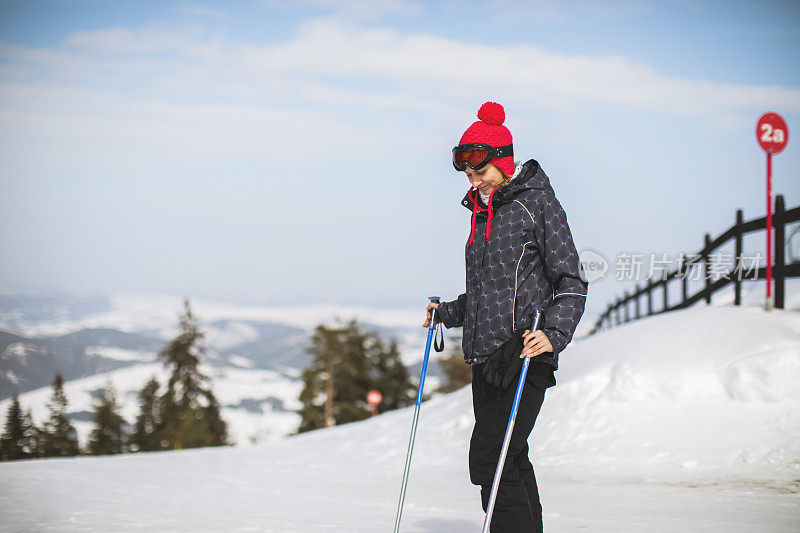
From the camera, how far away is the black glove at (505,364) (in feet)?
10.1

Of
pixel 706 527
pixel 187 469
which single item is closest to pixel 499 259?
pixel 706 527

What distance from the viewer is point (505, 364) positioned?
312 centimetres

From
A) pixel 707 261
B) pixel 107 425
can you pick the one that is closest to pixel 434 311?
pixel 707 261

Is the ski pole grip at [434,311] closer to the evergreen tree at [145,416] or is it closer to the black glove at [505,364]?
the black glove at [505,364]

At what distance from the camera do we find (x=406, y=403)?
5012 centimetres

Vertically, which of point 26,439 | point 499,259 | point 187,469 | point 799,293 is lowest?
point 26,439

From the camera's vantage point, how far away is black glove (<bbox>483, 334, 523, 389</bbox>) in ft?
10.1

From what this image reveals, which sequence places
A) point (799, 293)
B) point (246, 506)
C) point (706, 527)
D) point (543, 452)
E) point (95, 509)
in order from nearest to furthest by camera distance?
point (706, 527) < point (95, 509) < point (246, 506) < point (543, 452) < point (799, 293)

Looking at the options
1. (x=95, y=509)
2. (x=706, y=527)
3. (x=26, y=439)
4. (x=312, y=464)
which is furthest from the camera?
(x=26, y=439)

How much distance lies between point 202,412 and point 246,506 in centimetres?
4794

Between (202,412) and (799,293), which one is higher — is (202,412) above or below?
below

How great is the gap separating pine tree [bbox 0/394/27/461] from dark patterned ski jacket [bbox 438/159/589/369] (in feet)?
197

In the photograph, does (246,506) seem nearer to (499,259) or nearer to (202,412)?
(499,259)

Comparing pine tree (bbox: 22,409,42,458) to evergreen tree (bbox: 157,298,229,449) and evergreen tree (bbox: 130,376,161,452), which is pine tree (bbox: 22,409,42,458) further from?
evergreen tree (bbox: 157,298,229,449)
